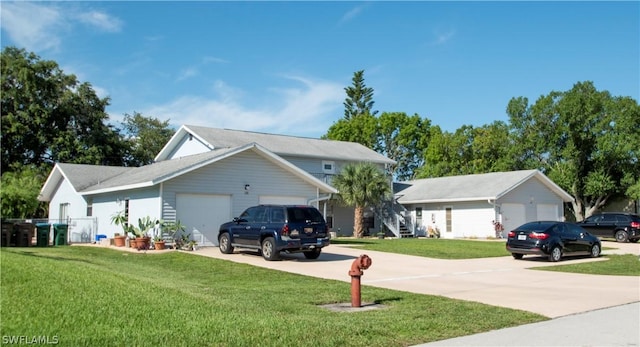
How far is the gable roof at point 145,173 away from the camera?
23.5 metres

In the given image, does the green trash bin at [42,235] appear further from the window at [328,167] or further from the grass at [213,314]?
the window at [328,167]

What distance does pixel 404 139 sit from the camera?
230ft

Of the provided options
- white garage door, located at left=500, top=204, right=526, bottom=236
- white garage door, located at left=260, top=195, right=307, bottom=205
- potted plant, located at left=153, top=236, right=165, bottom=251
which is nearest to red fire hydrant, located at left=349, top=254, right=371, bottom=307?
potted plant, located at left=153, top=236, right=165, bottom=251

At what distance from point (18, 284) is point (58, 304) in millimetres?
1944

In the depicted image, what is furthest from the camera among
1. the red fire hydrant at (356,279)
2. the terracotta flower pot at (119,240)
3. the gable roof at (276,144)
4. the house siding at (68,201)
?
the gable roof at (276,144)

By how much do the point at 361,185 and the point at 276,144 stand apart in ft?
23.3

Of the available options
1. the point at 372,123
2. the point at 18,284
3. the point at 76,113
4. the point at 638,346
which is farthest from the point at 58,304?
the point at 372,123

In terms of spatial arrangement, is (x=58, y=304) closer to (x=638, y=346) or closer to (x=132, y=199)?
(x=638, y=346)

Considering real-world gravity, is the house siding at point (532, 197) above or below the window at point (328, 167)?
below

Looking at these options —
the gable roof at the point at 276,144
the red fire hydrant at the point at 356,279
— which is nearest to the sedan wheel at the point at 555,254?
the red fire hydrant at the point at 356,279

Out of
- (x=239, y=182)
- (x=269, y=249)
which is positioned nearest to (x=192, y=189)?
(x=239, y=182)

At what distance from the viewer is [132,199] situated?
2553cm

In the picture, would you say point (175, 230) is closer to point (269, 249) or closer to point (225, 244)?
point (225, 244)

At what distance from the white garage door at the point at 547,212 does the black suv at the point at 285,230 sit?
24857 mm
